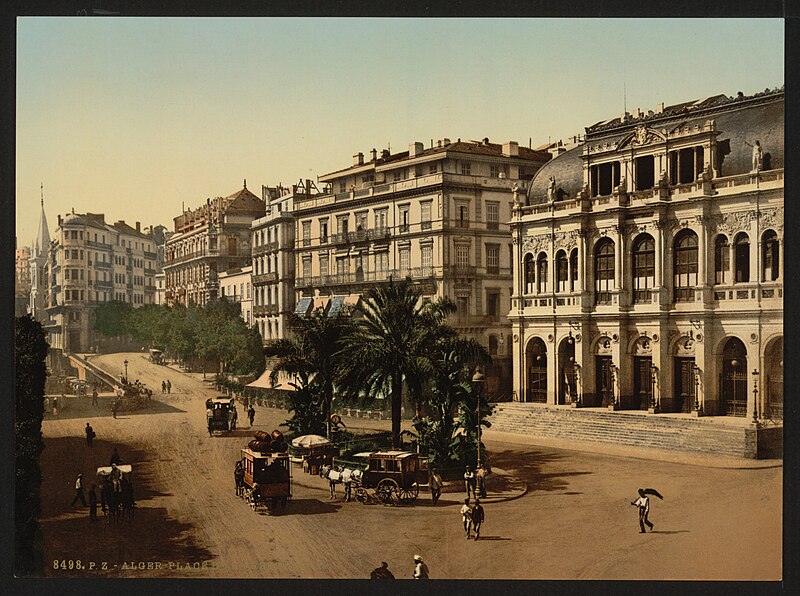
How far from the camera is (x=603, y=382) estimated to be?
55.1ft

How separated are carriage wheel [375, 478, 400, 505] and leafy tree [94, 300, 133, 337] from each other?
4885 mm

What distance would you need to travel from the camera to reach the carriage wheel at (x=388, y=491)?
14.1 m

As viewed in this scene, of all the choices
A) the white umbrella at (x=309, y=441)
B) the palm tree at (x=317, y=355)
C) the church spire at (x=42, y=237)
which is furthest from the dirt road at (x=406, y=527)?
the church spire at (x=42, y=237)

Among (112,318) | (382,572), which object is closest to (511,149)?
(382,572)

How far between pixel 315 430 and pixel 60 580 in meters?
4.55

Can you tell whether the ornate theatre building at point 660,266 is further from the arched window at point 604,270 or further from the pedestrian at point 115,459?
the pedestrian at point 115,459

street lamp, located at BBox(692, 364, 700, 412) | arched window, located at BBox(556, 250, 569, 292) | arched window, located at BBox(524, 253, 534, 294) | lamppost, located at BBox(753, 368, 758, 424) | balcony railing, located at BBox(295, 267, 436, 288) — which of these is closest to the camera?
lamppost, located at BBox(753, 368, 758, 424)

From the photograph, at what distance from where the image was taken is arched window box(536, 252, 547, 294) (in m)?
16.8

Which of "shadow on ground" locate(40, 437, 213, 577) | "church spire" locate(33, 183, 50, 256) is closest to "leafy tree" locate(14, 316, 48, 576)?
"shadow on ground" locate(40, 437, 213, 577)

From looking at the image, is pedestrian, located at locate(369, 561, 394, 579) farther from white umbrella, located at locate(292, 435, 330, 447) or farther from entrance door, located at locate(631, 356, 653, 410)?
entrance door, located at locate(631, 356, 653, 410)

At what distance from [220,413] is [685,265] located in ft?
27.8

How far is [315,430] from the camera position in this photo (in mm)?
15383

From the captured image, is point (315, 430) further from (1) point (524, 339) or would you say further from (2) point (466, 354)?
(1) point (524, 339)

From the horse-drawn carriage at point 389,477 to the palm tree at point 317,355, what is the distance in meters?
1.34
